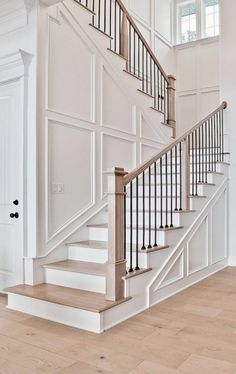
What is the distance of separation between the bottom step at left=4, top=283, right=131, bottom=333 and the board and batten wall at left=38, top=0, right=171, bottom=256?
440mm

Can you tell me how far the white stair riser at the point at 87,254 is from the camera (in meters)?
3.67

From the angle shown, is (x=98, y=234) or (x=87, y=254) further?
(x=98, y=234)

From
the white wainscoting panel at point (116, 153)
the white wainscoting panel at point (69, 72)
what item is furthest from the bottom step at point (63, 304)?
the white wainscoting panel at point (69, 72)

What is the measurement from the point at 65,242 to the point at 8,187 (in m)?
0.84

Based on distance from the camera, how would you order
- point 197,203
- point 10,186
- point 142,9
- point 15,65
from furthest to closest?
point 142,9 < point 197,203 < point 10,186 < point 15,65

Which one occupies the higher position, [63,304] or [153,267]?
[153,267]

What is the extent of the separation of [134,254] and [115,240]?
1.69 feet

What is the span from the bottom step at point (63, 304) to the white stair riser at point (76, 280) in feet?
0.19

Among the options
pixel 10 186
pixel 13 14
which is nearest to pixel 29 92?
pixel 13 14

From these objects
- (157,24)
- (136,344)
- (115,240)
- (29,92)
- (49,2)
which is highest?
(157,24)

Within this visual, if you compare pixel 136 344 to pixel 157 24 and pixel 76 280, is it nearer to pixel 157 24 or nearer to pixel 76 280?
pixel 76 280

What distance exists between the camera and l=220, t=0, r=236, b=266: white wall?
203 inches

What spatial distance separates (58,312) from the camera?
297 centimetres

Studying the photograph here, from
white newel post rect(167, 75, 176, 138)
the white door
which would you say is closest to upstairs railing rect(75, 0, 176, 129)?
white newel post rect(167, 75, 176, 138)
